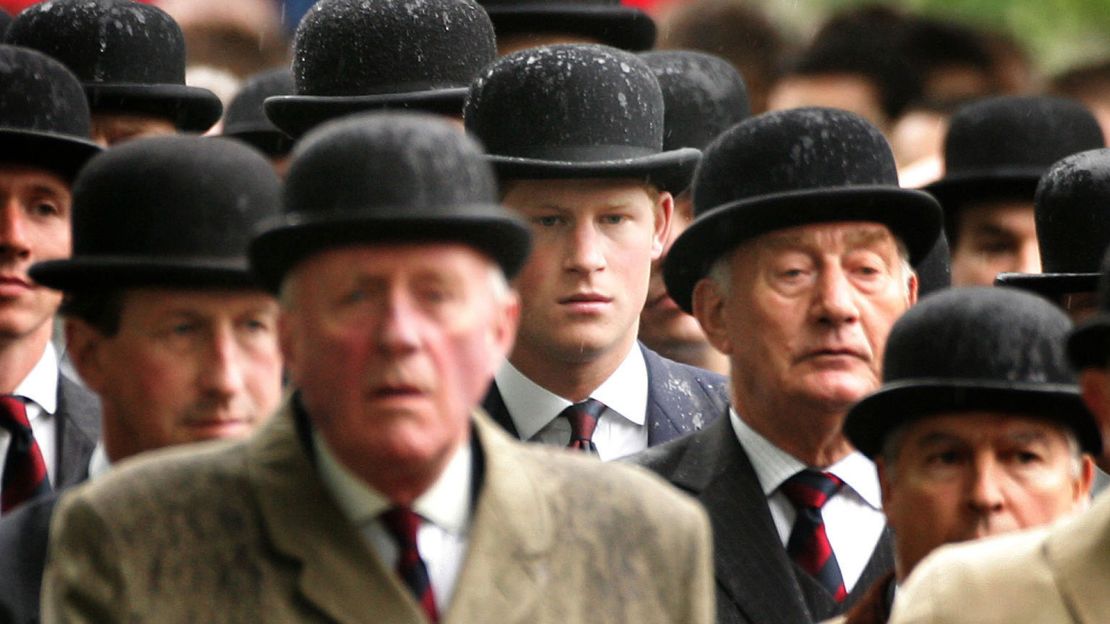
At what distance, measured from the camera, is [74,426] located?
776cm

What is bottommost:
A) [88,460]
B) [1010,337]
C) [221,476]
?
[88,460]

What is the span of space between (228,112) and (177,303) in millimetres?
3953

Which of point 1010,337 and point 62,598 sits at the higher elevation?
point 1010,337

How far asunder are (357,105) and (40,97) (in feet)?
3.02

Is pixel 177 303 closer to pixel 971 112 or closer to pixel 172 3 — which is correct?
pixel 971 112

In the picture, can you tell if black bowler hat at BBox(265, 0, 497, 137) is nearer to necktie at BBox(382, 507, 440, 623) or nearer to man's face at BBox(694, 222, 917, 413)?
man's face at BBox(694, 222, 917, 413)

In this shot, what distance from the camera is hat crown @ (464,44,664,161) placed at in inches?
309

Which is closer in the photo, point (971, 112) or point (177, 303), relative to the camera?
point (177, 303)

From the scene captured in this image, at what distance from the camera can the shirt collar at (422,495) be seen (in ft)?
16.8

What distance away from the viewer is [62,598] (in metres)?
5.07

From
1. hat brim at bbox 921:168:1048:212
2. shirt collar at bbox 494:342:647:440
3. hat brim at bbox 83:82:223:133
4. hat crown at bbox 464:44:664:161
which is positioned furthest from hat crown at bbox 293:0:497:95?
hat brim at bbox 921:168:1048:212

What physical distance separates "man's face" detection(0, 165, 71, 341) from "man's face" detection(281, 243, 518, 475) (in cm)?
264

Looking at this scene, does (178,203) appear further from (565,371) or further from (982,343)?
(982,343)

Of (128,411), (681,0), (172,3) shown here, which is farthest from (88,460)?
(681,0)
